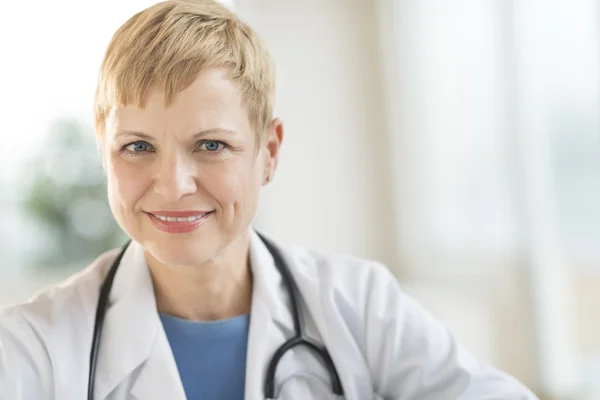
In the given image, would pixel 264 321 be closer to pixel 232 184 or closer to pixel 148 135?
pixel 232 184

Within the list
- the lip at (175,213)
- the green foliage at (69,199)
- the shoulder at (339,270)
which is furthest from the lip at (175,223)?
the green foliage at (69,199)

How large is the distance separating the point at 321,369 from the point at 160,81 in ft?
1.72

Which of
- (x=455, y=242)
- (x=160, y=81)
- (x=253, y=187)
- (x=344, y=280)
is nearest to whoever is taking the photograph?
(x=160, y=81)

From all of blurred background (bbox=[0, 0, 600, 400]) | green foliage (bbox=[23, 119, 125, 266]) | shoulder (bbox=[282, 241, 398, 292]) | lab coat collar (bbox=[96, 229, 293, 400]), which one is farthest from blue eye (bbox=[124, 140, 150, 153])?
green foliage (bbox=[23, 119, 125, 266])

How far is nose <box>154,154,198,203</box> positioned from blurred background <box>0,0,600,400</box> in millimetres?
1366

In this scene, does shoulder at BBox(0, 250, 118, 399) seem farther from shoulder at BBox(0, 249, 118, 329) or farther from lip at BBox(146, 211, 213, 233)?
lip at BBox(146, 211, 213, 233)

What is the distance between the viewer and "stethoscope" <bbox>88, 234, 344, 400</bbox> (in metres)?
1.05

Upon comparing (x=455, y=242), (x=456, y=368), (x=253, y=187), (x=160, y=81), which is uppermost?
(x=160, y=81)

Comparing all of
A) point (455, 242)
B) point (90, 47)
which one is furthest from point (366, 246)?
point (90, 47)

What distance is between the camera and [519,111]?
7.20 feet

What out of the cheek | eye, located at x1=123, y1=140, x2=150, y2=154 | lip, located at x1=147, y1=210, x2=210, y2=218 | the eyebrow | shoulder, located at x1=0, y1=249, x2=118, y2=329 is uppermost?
the eyebrow

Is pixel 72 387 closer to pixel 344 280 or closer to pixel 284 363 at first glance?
pixel 284 363

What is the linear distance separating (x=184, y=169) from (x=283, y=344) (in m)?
0.34

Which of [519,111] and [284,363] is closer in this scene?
[284,363]
